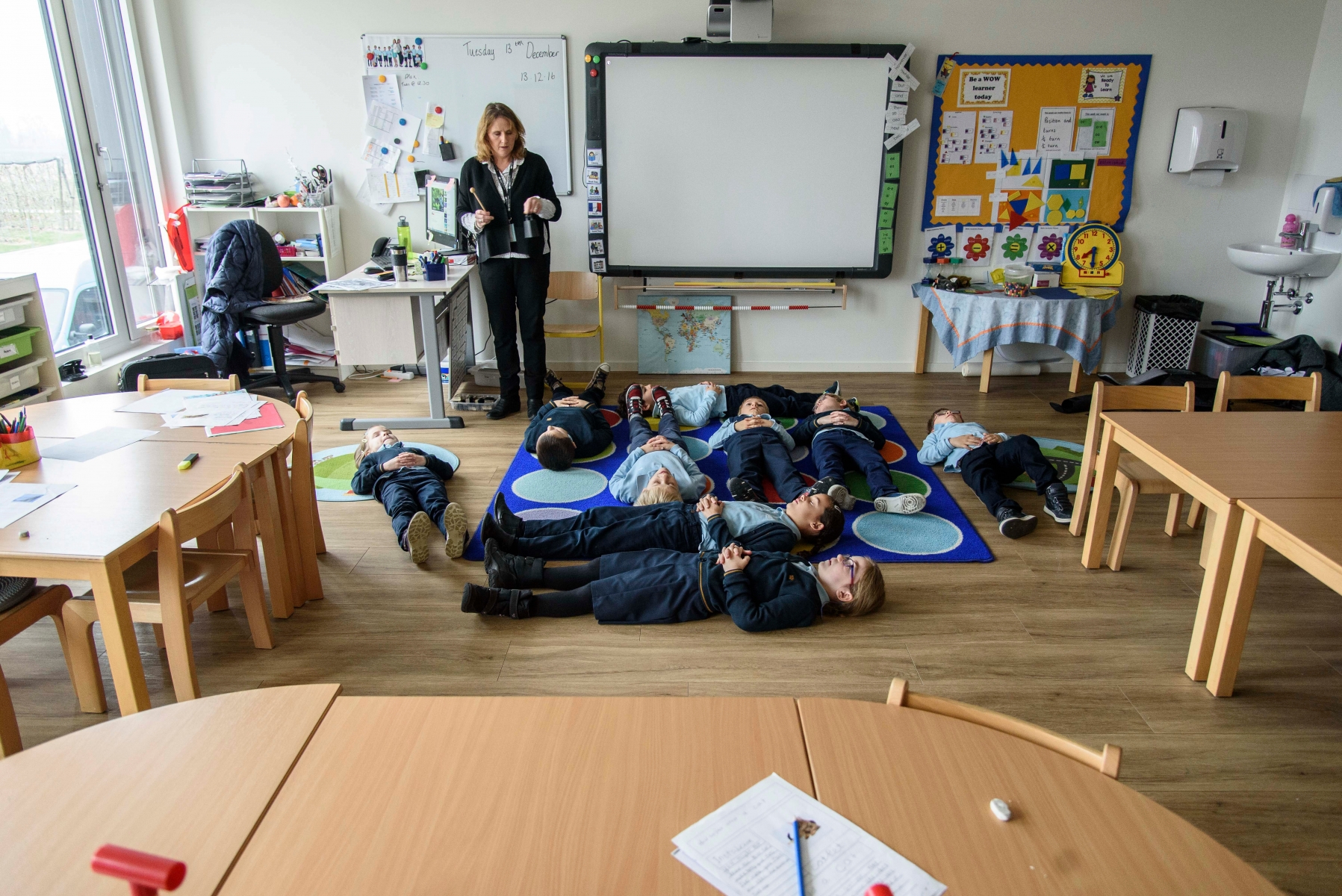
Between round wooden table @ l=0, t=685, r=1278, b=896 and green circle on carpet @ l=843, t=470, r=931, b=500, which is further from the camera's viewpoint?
green circle on carpet @ l=843, t=470, r=931, b=500

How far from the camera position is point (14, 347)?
3459 millimetres

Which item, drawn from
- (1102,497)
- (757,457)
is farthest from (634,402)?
(1102,497)

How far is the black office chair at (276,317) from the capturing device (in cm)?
466

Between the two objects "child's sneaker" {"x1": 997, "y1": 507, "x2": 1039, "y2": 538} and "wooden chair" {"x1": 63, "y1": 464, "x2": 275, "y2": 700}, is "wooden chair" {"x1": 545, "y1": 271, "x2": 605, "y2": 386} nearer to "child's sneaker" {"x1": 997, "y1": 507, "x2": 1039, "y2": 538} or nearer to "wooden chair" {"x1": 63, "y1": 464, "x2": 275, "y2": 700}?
"child's sneaker" {"x1": 997, "y1": 507, "x2": 1039, "y2": 538}

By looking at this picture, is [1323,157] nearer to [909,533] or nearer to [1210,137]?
[1210,137]

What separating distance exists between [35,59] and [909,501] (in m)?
4.80

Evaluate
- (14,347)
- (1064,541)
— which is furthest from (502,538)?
(14,347)

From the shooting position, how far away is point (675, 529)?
2910mm

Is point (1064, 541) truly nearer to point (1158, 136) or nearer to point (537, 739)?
point (537, 739)

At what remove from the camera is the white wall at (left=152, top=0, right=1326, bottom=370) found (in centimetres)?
491

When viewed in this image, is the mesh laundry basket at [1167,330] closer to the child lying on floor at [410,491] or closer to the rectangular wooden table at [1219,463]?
the rectangular wooden table at [1219,463]

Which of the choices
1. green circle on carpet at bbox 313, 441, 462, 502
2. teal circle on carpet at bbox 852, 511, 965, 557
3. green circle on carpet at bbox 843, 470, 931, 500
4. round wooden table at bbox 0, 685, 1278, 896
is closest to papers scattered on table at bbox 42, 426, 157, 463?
green circle on carpet at bbox 313, 441, 462, 502

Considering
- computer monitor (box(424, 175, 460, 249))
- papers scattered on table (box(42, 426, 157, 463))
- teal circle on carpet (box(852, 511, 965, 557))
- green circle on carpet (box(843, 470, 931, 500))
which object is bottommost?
teal circle on carpet (box(852, 511, 965, 557))

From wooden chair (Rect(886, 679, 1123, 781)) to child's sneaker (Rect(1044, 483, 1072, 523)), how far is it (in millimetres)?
2238
